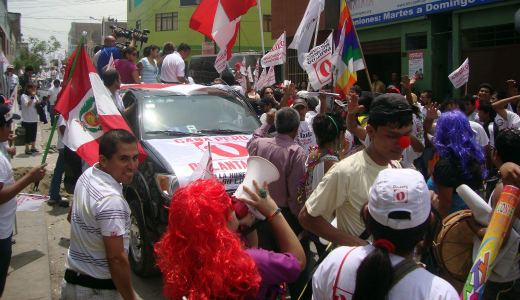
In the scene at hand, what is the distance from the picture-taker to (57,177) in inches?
352

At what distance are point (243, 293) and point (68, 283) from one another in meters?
1.31

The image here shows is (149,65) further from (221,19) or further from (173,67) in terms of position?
(221,19)

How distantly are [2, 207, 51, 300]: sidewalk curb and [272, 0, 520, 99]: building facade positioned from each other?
27.7 ft

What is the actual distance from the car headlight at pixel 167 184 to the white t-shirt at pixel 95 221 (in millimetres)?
2232

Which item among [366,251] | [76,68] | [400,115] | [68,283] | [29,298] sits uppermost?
[76,68]

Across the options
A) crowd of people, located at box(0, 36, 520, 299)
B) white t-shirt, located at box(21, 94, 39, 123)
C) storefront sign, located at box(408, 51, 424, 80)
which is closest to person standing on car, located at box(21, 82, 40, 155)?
white t-shirt, located at box(21, 94, 39, 123)


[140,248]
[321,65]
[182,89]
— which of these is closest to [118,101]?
[182,89]

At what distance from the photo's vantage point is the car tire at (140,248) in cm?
579

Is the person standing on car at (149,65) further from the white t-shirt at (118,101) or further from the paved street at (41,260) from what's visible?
the white t-shirt at (118,101)

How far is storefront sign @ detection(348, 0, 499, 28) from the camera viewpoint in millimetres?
14867

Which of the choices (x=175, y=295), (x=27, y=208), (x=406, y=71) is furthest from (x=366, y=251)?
(x=406, y=71)

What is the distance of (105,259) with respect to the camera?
3.09 m

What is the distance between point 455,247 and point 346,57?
4975 millimetres

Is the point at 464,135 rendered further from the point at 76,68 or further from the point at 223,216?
the point at 76,68
